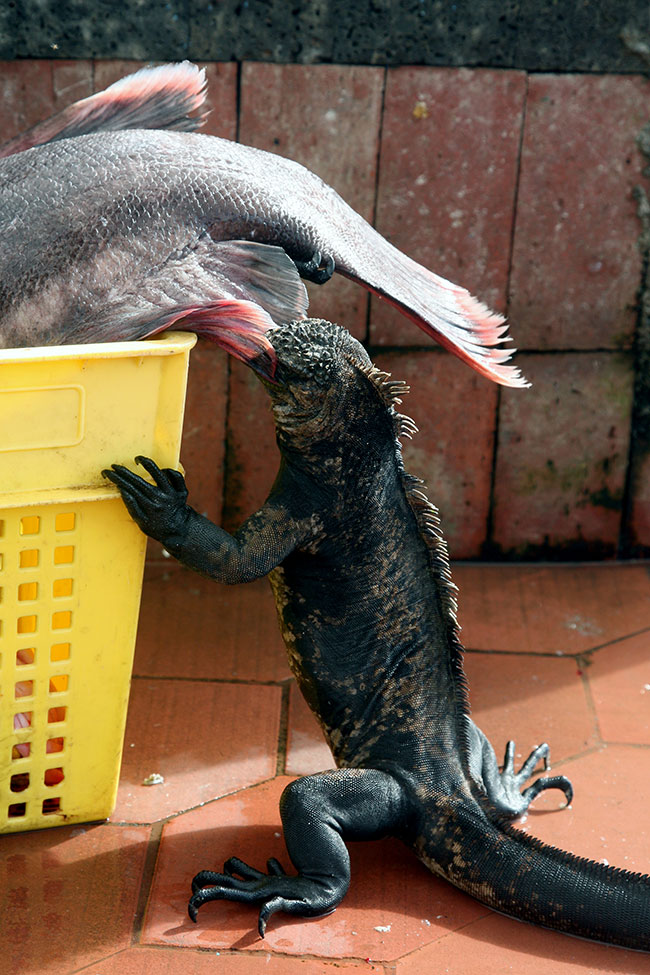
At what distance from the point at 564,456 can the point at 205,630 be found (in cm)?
157

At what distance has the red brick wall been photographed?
4.16 meters

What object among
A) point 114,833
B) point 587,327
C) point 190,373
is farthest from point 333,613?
point 587,327

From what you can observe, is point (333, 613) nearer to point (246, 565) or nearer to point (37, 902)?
point (246, 565)

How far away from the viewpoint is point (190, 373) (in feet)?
14.4

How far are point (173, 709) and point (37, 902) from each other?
913mm

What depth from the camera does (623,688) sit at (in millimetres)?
3852

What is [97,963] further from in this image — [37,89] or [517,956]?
[37,89]

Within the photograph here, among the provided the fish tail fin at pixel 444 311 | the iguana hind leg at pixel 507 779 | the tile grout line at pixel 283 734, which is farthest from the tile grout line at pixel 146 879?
the fish tail fin at pixel 444 311

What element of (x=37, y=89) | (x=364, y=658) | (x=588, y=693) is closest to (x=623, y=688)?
(x=588, y=693)

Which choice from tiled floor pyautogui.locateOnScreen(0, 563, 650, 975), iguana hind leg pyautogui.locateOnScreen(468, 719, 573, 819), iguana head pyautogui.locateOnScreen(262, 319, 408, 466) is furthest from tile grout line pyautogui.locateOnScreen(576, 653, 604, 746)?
iguana head pyautogui.locateOnScreen(262, 319, 408, 466)

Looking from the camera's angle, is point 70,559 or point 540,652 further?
point 540,652

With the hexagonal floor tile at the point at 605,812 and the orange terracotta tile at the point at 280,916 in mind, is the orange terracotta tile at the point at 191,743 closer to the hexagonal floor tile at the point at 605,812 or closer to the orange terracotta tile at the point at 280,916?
the orange terracotta tile at the point at 280,916

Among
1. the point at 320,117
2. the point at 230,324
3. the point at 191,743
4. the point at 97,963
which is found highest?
the point at 320,117

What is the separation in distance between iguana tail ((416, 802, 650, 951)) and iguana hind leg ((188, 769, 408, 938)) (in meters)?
0.14
